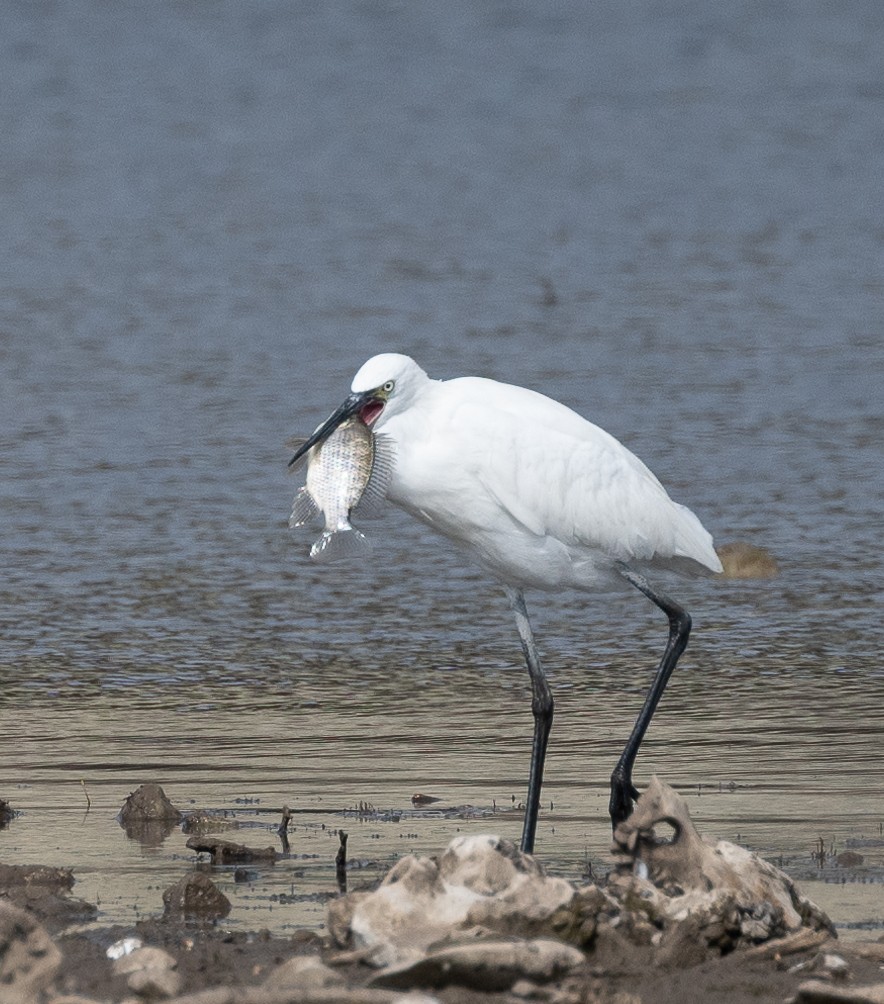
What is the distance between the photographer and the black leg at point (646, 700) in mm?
6336

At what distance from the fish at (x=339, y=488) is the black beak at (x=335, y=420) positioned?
0.07 feet

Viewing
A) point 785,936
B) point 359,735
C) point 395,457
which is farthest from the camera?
point 359,735

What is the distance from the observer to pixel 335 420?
628cm

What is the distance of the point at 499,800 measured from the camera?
21.8 ft

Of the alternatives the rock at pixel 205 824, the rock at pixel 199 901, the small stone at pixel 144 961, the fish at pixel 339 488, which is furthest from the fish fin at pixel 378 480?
the small stone at pixel 144 961

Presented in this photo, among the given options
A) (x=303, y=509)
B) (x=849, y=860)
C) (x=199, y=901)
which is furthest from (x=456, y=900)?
(x=303, y=509)

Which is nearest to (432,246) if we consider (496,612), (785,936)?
(496,612)

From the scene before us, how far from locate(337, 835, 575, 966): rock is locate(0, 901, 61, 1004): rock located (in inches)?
25.7

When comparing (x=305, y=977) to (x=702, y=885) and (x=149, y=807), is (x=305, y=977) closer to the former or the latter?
(x=702, y=885)

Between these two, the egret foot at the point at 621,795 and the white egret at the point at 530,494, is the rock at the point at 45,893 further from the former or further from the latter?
the egret foot at the point at 621,795

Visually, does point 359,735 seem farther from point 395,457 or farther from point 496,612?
point 496,612

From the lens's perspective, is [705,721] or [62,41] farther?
[62,41]

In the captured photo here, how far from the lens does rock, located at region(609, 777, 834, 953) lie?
4.90m

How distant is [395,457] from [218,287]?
964 centimetres
